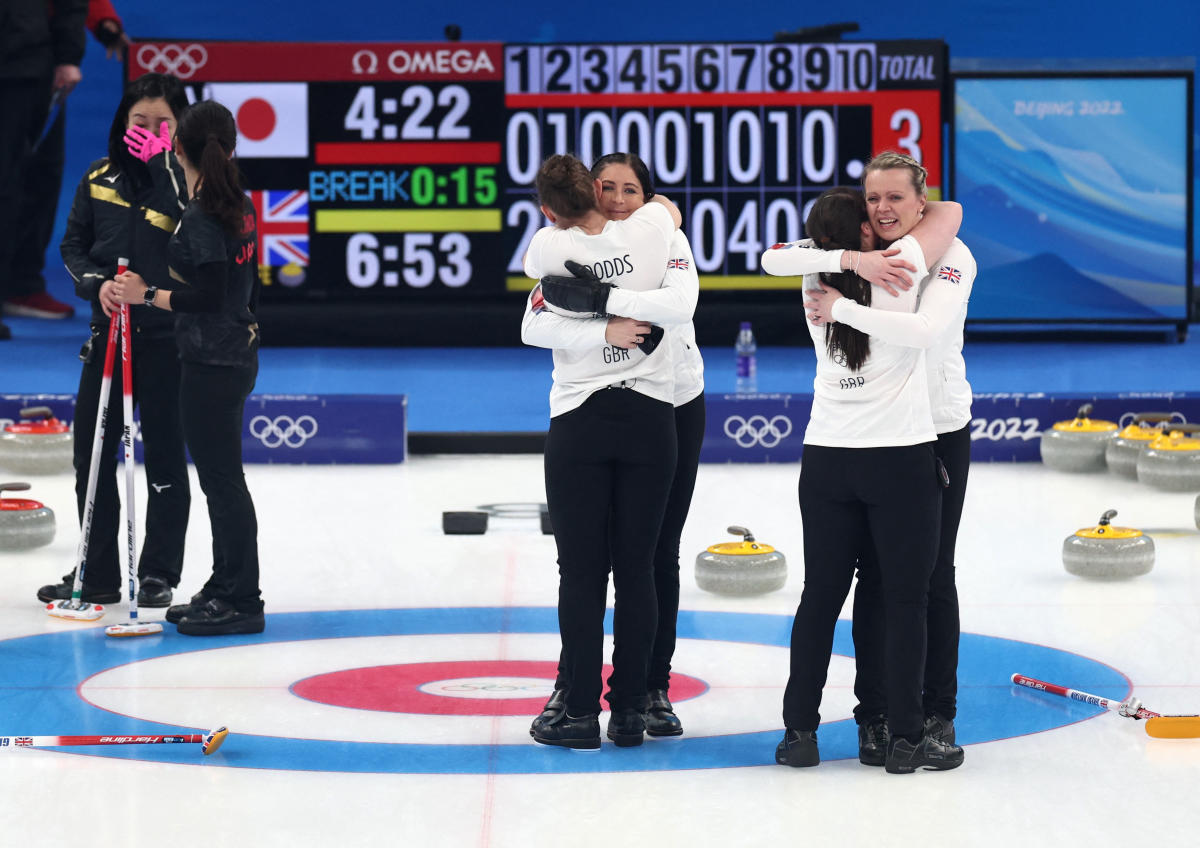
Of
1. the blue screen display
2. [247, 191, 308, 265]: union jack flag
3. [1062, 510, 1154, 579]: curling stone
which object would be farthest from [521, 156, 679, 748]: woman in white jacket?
the blue screen display

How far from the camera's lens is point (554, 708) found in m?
4.52

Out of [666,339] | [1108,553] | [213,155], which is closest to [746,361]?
[1108,553]

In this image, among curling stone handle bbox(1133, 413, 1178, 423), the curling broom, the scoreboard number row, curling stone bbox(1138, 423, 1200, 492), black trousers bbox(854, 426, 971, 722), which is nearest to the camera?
black trousers bbox(854, 426, 971, 722)

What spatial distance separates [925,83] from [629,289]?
29.1ft

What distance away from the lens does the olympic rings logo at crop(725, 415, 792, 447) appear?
30.4ft

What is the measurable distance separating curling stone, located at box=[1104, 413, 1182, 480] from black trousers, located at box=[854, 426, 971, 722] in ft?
14.8

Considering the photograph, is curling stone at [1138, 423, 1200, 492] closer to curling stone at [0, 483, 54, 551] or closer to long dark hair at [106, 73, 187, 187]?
long dark hair at [106, 73, 187, 187]

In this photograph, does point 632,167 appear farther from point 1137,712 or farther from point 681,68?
point 681,68

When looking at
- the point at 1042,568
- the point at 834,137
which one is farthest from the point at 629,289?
the point at 834,137

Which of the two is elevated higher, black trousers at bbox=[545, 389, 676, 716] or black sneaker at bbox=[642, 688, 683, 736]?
black trousers at bbox=[545, 389, 676, 716]

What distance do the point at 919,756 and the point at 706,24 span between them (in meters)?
11.8

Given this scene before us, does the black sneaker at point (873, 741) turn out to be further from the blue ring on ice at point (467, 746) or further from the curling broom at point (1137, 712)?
the curling broom at point (1137, 712)

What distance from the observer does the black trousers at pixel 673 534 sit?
15.1 ft

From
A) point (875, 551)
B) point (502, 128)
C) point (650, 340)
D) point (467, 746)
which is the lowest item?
point (467, 746)
